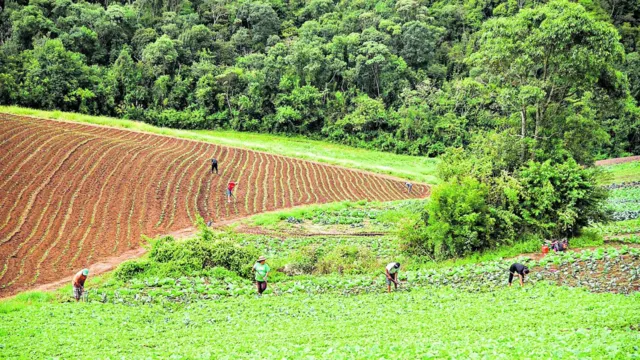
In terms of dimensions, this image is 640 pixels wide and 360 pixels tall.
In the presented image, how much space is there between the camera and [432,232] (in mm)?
26734

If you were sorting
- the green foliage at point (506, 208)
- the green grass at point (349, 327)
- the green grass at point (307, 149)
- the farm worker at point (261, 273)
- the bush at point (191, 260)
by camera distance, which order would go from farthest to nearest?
the green grass at point (307, 149), the green foliage at point (506, 208), the bush at point (191, 260), the farm worker at point (261, 273), the green grass at point (349, 327)

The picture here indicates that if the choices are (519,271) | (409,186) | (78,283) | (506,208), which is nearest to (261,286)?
(78,283)

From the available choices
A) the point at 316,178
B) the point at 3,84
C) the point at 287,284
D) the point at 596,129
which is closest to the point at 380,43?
the point at 316,178

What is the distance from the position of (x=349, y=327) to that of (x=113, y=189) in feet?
90.5

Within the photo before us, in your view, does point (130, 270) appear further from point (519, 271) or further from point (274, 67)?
point (274, 67)

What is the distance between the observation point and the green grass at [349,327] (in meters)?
11.4

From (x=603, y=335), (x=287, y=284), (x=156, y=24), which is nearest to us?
(x=603, y=335)

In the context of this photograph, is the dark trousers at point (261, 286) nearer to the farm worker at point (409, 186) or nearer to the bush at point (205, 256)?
the bush at point (205, 256)

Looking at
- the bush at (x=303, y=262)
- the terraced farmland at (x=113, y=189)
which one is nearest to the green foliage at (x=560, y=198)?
the bush at (x=303, y=262)

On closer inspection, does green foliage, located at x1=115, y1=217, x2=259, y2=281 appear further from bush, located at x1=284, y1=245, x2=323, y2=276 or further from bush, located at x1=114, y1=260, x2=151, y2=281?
bush, located at x1=284, y1=245, x2=323, y2=276

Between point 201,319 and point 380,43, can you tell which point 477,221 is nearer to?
point 201,319

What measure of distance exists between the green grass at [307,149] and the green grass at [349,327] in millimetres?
33079

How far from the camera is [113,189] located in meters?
37.5

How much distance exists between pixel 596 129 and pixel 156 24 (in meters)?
88.2
